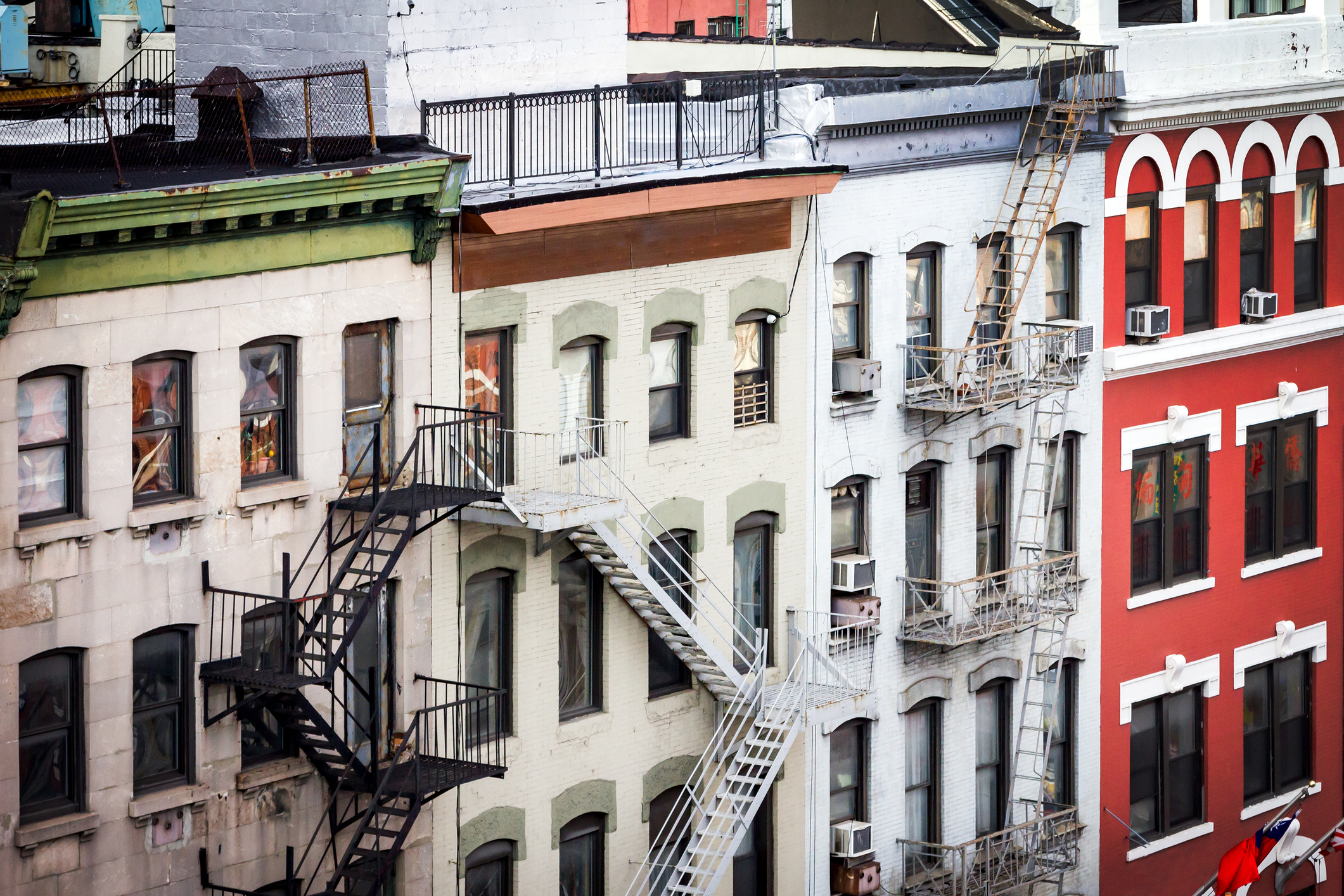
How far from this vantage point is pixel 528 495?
2881cm

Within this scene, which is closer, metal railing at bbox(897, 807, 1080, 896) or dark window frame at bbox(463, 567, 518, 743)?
dark window frame at bbox(463, 567, 518, 743)

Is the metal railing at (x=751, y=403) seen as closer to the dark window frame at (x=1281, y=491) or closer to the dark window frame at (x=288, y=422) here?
the dark window frame at (x=288, y=422)

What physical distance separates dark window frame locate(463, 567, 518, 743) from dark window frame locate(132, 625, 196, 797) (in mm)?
4100

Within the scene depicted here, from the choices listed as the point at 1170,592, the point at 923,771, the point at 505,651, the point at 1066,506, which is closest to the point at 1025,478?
the point at 1066,506

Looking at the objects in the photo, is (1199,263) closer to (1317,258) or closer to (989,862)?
(1317,258)

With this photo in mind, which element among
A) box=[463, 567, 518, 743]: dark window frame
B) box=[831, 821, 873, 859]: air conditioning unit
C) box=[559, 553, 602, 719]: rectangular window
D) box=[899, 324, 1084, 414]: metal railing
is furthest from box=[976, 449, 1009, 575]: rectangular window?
box=[463, 567, 518, 743]: dark window frame

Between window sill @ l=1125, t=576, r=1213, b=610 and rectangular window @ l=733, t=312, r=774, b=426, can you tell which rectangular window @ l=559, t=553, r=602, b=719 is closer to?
rectangular window @ l=733, t=312, r=774, b=426

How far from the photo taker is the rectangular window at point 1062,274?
36.2 meters

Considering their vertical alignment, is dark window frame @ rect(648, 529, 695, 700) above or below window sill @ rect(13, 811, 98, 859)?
above

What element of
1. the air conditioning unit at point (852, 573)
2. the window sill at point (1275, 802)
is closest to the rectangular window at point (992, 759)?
the air conditioning unit at point (852, 573)

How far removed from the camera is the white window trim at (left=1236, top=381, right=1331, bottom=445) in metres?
39.6

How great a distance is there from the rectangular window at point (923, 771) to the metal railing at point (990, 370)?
4382 mm

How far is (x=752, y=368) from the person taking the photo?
32188 mm

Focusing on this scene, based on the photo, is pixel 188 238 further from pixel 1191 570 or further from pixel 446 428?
pixel 1191 570
